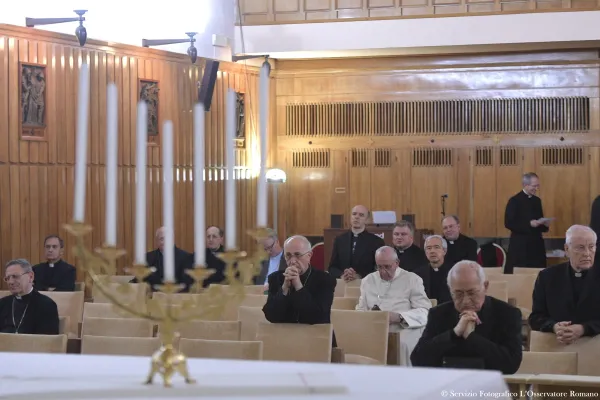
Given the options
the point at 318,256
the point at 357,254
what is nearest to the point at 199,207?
the point at 357,254

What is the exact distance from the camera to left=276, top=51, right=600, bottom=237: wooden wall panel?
16.8 meters

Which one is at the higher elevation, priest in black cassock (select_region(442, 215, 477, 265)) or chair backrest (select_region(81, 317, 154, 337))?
priest in black cassock (select_region(442, 215, 477, 265))

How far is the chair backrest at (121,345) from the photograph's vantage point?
20.9 ft

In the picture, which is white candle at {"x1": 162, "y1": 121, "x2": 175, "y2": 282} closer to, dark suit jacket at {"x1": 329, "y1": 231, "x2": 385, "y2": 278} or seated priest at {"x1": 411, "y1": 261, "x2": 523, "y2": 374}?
seated priest at {"x1": 411, "y1": 261, "x2": 523, "y2": 374}

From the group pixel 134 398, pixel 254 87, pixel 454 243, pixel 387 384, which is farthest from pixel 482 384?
pixel 254 87

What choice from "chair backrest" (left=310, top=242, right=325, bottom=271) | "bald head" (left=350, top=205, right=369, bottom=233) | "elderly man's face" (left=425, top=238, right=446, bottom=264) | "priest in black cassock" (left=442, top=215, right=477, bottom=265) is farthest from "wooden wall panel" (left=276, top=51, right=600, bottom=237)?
"elderly man's face" (left=425, top=238, right=446, bottom=264)

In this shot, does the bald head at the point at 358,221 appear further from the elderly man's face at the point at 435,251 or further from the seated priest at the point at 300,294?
the seated priest at the point at 300,294

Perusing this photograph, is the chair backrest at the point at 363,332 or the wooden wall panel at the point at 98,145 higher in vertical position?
the wooden wall panel at the point at 98,145

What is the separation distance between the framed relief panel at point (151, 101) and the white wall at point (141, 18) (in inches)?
25.1

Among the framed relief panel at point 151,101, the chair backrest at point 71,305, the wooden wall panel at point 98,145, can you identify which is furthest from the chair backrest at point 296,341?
the framed relief panel at point 151,101

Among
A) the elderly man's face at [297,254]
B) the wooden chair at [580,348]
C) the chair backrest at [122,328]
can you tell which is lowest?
the wooden chair at [580,348]

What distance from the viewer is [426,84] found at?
17453 millimetres

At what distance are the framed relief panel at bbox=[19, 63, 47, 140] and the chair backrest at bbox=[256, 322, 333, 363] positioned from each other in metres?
6.98

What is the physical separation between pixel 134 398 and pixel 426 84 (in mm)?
15251
